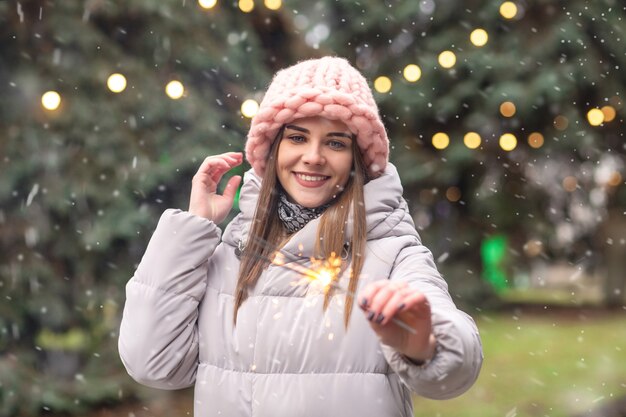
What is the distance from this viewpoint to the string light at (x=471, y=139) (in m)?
6.95

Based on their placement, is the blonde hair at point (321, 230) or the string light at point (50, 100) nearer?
Result: the blonde hair at point (321, 230)

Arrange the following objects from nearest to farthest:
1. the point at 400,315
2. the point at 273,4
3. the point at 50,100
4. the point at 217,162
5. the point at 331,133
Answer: the point at 400,315, the point at 331,133, the point at 217,162, the point at 50,100, the point at 273,4

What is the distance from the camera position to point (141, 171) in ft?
16.9

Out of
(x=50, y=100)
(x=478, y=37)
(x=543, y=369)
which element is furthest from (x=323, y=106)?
(x=543, y=369)

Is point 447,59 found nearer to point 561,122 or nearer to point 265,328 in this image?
point 561,122

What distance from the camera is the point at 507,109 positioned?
6.78m

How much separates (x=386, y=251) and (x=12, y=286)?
11.4ft

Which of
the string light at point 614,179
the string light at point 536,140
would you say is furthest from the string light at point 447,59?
the string light at point 614,179

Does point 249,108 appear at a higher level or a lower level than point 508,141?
higher

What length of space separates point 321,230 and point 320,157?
22cm

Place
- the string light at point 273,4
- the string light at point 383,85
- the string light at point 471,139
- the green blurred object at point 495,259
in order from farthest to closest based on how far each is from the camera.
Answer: the green blurred object at point 495,259, the string light at point 471,139, the string light at point 383,85, the string light at point 273,4

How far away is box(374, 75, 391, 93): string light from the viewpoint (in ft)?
21.8

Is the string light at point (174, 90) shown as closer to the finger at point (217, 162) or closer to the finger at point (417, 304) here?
the finger at point (217, 162)

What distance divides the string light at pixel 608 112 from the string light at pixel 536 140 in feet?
1.88
